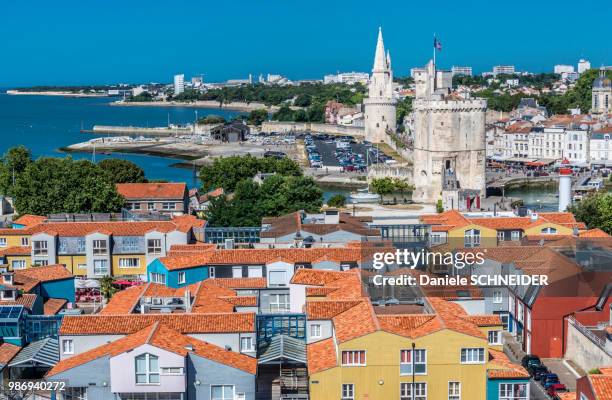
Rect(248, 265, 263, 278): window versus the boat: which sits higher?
the boat

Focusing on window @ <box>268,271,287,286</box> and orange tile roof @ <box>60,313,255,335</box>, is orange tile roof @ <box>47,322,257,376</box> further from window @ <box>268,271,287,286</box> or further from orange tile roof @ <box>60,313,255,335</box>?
window @ <box>268,271,287,286</box>

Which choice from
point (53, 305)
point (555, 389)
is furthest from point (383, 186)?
point (555, 389)

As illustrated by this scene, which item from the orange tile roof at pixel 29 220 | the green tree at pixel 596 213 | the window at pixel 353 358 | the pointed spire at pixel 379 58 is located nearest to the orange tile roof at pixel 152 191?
the orange tile roof at pixel 29 220

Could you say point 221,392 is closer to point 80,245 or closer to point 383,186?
point 80,245

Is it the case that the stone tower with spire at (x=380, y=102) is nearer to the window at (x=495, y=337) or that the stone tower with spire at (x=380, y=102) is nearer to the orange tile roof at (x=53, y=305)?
the orange tile roof at (x=53, y=305)

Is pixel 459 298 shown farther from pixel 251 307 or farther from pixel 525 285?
pixel 251 307

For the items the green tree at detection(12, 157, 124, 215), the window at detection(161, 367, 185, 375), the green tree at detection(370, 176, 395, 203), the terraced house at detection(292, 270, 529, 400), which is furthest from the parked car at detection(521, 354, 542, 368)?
the green tree at detection(370, 176, 395, 203)

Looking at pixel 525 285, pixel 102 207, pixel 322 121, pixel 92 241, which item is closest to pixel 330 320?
pixel 525 285
